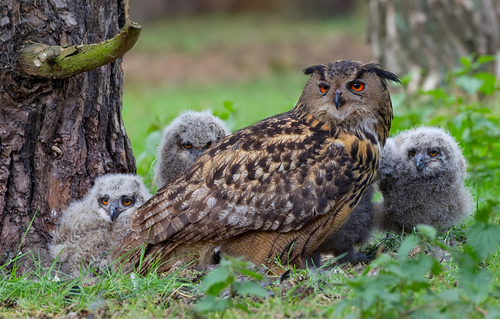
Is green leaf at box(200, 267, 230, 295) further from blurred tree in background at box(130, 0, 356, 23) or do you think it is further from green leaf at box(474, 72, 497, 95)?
blurred tree in background at box(130, 0, 356, 23)

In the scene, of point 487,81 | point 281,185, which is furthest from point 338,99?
point 487,81

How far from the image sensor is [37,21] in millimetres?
3789

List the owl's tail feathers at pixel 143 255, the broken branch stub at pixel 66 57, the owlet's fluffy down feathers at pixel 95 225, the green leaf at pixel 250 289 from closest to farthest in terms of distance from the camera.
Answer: the green leaf at pixel 250 289 → the broken branch stub at pixel 66 57 → the owl's tail feathers at pixel 143 255 → the owlet's fluffy down feathers at pixel 95 225

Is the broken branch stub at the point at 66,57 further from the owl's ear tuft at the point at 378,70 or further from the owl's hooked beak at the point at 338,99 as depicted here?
the owl's ear tuft at the point at 378,70

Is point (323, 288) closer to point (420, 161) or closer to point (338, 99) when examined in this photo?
point (338, 99)

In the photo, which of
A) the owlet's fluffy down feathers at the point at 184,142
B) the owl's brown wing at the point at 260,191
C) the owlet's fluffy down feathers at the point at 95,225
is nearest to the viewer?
the owl's brown wing at the point at 260,191

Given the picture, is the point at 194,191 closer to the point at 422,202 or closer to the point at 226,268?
the point at 226,268

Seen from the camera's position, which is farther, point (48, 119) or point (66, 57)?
point (48, 119)

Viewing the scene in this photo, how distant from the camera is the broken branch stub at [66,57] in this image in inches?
139

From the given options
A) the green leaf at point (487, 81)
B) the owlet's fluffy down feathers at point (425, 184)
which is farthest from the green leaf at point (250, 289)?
the green leaf at point (487, 81)

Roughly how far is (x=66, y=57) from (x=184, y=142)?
1.76m

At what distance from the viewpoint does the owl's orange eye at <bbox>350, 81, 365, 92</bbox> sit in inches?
152

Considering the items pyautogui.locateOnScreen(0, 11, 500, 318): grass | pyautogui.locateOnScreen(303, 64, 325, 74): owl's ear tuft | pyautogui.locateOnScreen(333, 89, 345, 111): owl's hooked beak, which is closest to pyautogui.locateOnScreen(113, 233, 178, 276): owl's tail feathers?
pyautogui.locateOnScreen(0, 11, 500, 318): grass

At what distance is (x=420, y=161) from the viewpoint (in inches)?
177
